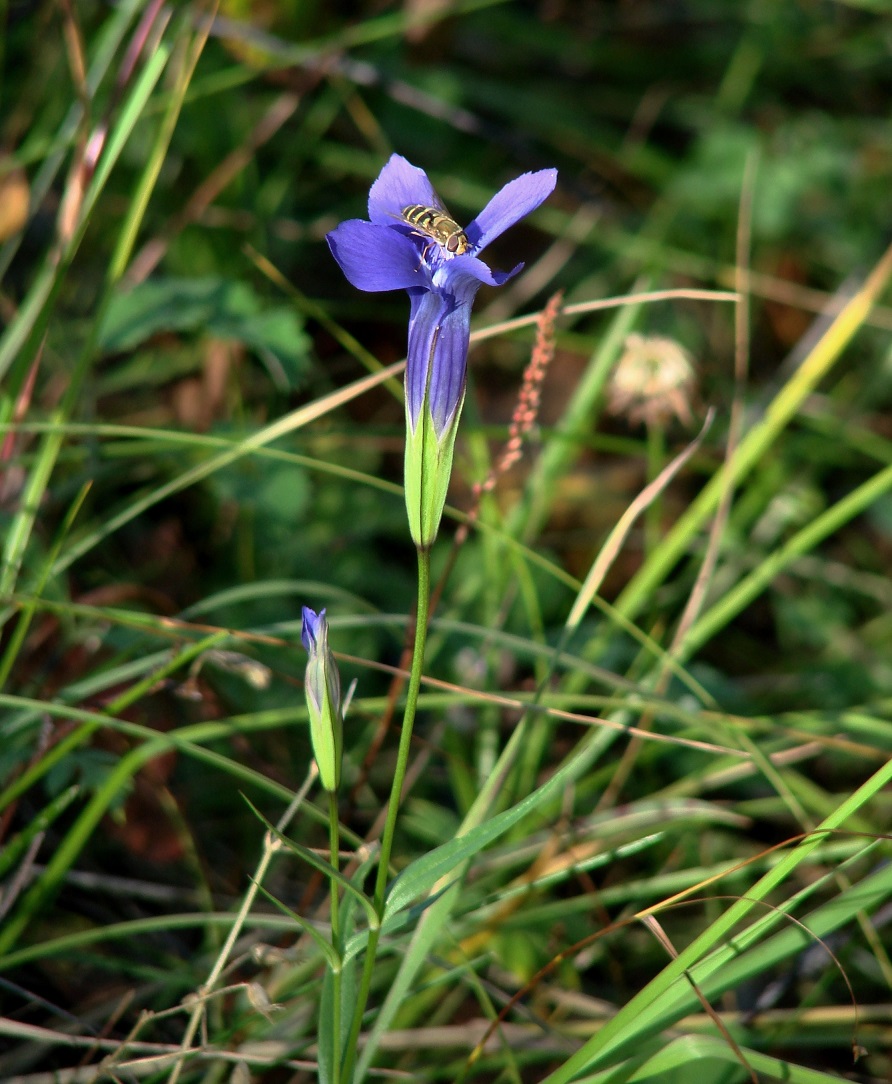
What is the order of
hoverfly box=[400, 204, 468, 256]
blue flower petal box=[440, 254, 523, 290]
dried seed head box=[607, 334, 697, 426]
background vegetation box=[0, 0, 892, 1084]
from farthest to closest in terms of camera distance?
dried seed head box=[607, 334, 697, 426] → background vegetation box=[0, 0, 892, 1084] → hoverfly box=[400, 204, 468, 256] → blue flower petal box=[440, 254, 523, 290]

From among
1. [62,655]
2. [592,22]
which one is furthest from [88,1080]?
[592,22]

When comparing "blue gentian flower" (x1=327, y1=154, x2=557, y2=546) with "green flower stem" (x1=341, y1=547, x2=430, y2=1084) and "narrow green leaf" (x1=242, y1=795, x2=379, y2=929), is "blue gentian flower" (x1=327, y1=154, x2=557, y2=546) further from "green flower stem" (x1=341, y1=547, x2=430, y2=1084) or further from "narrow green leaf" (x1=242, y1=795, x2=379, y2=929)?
"narrow green leaf" (x1=242, y1=795, x2=379, y2=929)

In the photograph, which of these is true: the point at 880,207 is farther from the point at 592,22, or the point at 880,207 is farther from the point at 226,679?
the point at 226,679

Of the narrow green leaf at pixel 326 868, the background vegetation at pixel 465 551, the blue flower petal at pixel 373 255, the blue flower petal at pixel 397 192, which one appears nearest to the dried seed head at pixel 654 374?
the background vegetation at pixel 465 551

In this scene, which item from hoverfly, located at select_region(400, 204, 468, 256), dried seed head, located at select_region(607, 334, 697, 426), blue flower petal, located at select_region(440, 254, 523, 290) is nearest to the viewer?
blue flower petal, located at select_region(440, 254, 523, 290)

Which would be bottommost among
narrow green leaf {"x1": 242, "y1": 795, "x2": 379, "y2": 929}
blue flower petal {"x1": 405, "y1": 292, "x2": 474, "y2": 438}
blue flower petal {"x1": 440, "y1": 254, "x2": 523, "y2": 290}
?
narrow green leaf {"x1": 242, "y1": 795, "x2": 379, "y2": 929}

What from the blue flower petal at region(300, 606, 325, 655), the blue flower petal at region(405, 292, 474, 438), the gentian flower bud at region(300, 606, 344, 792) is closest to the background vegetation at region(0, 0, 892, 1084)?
the gentian flower bud at region(300, 606, 344, 792)

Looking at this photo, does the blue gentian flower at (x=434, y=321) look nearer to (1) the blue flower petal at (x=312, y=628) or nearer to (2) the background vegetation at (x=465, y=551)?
(1) the blue flower petal at (x=312, y=628)
